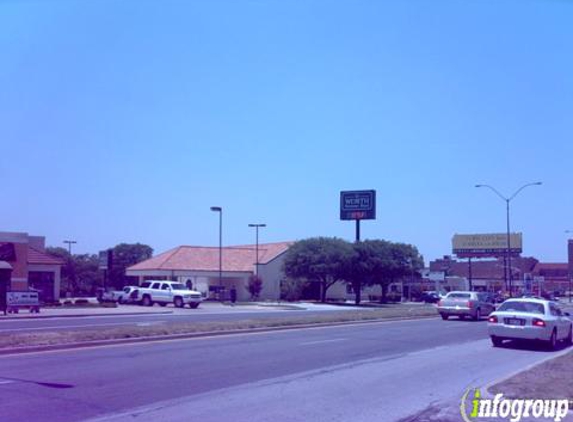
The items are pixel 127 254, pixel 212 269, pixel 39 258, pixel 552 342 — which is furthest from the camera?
pixel 127 254

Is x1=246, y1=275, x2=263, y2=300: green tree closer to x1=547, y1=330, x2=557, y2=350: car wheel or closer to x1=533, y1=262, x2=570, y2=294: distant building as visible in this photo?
x1=547, y1=330, x2=557, y2=350: car wheel

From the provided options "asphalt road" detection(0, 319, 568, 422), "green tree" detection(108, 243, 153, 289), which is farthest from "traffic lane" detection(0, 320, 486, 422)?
"green tree" detection(108, 243, 153, 289)

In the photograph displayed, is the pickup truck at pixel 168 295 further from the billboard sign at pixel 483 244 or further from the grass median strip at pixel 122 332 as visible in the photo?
the billboard sign at pixel 483 244

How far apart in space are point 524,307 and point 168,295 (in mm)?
32566

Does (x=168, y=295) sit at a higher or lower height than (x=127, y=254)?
lower

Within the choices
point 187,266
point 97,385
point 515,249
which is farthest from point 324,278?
point 515,249

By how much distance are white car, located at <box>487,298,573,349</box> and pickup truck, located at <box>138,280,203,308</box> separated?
30181 millimetres

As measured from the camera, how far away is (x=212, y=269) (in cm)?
7031

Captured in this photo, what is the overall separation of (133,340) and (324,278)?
4687cm

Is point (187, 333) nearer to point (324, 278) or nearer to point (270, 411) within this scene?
point (270, 411)

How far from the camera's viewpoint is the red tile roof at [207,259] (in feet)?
230

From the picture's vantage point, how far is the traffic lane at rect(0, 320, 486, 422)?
394 inches

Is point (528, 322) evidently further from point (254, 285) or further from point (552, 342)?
point (254, 285)

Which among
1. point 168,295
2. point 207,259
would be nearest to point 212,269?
point 207,259
